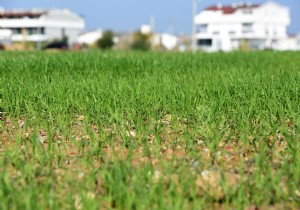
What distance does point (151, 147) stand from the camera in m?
4.45

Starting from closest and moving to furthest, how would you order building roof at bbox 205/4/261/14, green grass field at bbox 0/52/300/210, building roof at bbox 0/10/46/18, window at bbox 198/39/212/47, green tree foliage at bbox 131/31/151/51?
green grass field at bbox 0/52/300/210, green tree foliage at bbox 131/31/151/51, building roof at bbox 0/10/46/18, building roof at bbox 205/4/261/14, window at bbox 198/39/212/47

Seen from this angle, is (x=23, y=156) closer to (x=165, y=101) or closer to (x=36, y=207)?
(x=36, y=207)

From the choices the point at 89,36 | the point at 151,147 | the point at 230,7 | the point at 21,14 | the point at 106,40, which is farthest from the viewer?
the point at 89,36

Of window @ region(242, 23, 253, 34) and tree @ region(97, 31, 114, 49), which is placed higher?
window @ region(242, 23, 253, 34)

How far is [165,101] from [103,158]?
6.65 feet

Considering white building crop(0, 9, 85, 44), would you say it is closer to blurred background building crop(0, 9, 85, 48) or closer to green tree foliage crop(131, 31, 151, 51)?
blurred background building crop(0, 9, 85, 48)

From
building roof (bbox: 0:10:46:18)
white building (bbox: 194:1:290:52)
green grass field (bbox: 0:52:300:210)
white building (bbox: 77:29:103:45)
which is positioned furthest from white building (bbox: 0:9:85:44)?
green grass field (bbox: 0:52:300:210)

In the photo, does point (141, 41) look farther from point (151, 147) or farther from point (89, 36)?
point (151, 147)

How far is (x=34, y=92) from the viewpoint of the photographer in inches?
253

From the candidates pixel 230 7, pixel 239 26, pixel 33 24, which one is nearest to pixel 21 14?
pixel 33 24

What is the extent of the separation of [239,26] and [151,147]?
99891 mm

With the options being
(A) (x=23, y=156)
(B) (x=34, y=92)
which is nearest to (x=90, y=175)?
(A) (x=23, y=156)

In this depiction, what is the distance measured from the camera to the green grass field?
325 cm

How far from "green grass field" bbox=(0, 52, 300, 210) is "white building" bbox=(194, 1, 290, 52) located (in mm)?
92419
